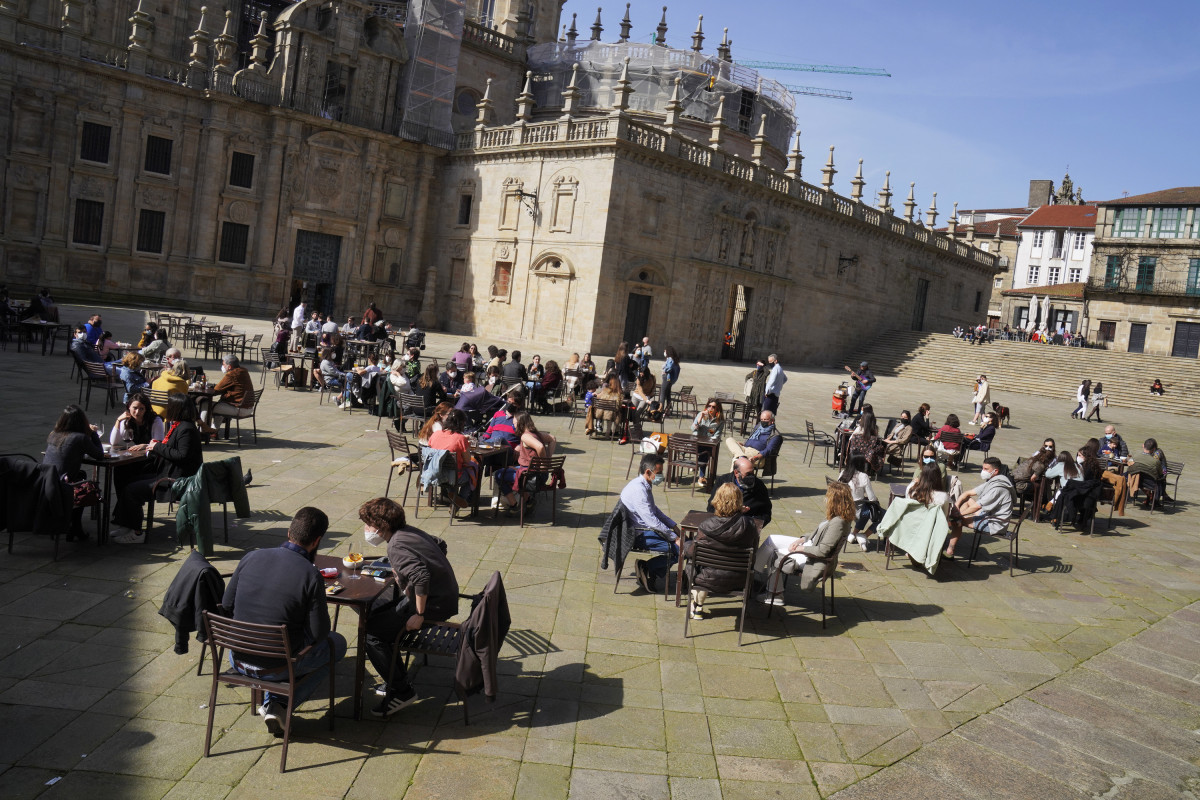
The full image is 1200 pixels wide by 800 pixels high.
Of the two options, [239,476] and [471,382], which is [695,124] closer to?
[471,382]

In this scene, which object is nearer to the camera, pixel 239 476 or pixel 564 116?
pixel 239 476

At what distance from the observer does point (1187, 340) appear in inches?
1748

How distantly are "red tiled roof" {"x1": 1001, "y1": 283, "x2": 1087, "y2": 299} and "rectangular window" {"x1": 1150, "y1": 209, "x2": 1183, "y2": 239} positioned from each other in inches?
232

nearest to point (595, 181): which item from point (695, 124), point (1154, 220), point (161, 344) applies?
point (695, 124)

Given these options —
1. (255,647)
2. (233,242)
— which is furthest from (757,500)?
(233,242)

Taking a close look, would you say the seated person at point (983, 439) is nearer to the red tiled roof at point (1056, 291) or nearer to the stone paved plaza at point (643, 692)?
the stone paved plaza at point (643, 692)

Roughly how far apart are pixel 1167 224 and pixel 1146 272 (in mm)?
2632

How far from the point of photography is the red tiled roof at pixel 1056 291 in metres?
52.2

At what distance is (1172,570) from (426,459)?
8816 millimetres

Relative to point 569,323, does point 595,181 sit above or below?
above

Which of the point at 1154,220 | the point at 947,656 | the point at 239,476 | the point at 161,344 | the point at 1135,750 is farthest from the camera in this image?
the point at 1154,220

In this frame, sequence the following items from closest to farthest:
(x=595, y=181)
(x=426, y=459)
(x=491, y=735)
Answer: (x=491, y=735), (x=426, y=459), (x=595, y=181)

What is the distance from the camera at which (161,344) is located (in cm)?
1564

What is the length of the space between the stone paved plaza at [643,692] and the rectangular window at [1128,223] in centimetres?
4410
